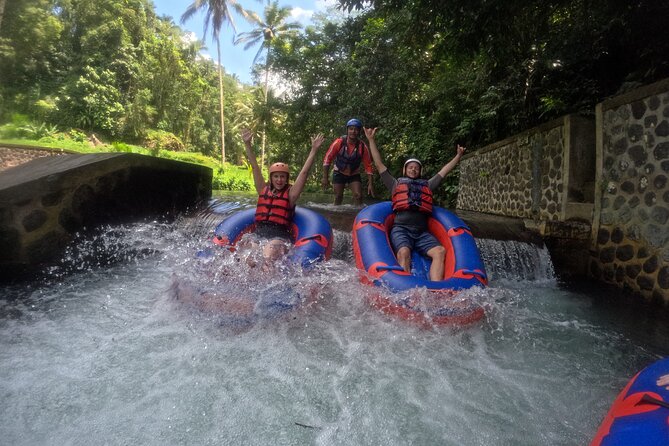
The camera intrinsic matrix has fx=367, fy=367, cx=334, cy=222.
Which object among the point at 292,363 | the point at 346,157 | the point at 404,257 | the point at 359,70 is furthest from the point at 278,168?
the point at 359,70

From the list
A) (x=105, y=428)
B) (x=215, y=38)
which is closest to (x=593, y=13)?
(x=105, y=428)

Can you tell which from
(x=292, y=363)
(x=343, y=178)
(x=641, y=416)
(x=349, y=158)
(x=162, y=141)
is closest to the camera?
(x=641, y=416)

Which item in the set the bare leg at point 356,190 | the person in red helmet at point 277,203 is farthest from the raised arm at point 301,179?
the bare leg at point 356,190

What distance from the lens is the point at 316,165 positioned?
1888 cm

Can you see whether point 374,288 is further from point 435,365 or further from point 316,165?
point 316,165

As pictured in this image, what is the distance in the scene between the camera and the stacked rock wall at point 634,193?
11.1 feet

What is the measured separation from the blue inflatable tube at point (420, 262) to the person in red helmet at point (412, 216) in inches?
3.8

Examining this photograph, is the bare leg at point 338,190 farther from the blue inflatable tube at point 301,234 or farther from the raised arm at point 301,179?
the raised arm at point 301,179

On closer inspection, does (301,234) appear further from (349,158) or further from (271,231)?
(349,158)

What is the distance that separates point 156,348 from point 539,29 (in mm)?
7119

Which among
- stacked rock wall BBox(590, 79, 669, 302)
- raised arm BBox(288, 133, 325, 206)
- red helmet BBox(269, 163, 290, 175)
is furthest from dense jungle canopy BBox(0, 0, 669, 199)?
red helmet BBox(269, 163, 290, 175)

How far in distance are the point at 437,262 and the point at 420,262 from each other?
8.5 inches

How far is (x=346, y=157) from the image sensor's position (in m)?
6.21

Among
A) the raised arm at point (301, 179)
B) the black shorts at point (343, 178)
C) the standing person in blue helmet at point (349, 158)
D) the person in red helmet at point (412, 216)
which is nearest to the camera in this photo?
the person in red helmet at point (412, 216)
